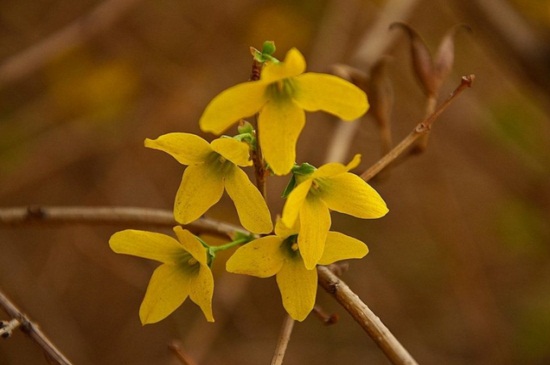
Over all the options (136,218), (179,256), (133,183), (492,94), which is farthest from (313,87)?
(492,94)

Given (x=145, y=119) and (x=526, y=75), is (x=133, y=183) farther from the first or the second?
(x=526, y=75)

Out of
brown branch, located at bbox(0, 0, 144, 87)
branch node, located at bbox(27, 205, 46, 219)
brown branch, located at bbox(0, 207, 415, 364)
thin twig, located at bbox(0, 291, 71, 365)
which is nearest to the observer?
thin twig, located at bbox(0, 291, 71, 365)

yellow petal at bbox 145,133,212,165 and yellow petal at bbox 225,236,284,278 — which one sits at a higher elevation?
yellow petal at bbox 145,133,212,165

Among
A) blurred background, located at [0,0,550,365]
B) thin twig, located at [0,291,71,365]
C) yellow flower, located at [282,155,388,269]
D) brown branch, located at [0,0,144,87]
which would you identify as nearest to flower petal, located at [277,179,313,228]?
yellow flower, located at [282,155,388,269]

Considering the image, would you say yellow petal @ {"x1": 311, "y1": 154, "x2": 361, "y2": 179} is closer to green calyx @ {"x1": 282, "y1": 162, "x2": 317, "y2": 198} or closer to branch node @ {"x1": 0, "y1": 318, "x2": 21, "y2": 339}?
green calyx @ {"x1": 282, "y1": 162, "x2": 317, "y2": 198}

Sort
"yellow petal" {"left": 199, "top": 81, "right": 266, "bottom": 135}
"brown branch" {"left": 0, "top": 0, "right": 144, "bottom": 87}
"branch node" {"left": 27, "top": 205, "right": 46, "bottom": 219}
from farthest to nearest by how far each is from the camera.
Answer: "brown branch" {"left": 0, "top": 0, "right": 144, "bottom": 87} < "branch node" {"left": 27, "top": 205, "right": 46, "bottom": 219} < "yellow petal" {"left": 199, "top": 81, "right": 266, "bottom": 135}

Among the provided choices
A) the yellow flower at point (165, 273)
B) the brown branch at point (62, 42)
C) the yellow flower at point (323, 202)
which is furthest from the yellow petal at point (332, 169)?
the brown branch at point (62, 42)
